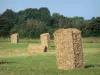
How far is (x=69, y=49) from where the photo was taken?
719 inches

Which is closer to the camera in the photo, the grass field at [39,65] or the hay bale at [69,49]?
the grass field at [39,65]

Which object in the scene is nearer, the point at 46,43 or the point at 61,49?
the point at 61,49

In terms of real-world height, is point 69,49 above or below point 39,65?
above

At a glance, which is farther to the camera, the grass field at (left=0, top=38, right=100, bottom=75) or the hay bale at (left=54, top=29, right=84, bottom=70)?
the hay bale at (left=54, top=29, right=84, bottom=70)

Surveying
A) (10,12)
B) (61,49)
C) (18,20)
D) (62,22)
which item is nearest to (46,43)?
(61,49)

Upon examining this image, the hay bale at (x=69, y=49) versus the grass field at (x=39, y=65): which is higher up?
the hay bale at (x=69, y=49)

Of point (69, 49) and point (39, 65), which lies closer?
point (69, 49)

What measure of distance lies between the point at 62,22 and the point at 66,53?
96741mm

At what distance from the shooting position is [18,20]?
139875mm

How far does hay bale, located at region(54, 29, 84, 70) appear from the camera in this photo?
18.2 meters

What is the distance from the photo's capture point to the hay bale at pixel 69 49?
59.8ft

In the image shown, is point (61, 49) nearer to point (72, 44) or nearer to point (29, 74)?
point (72, 44)

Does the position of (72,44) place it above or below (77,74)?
above

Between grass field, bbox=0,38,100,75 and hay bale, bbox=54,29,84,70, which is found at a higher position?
hay bale, bbox=54,29,84,70
